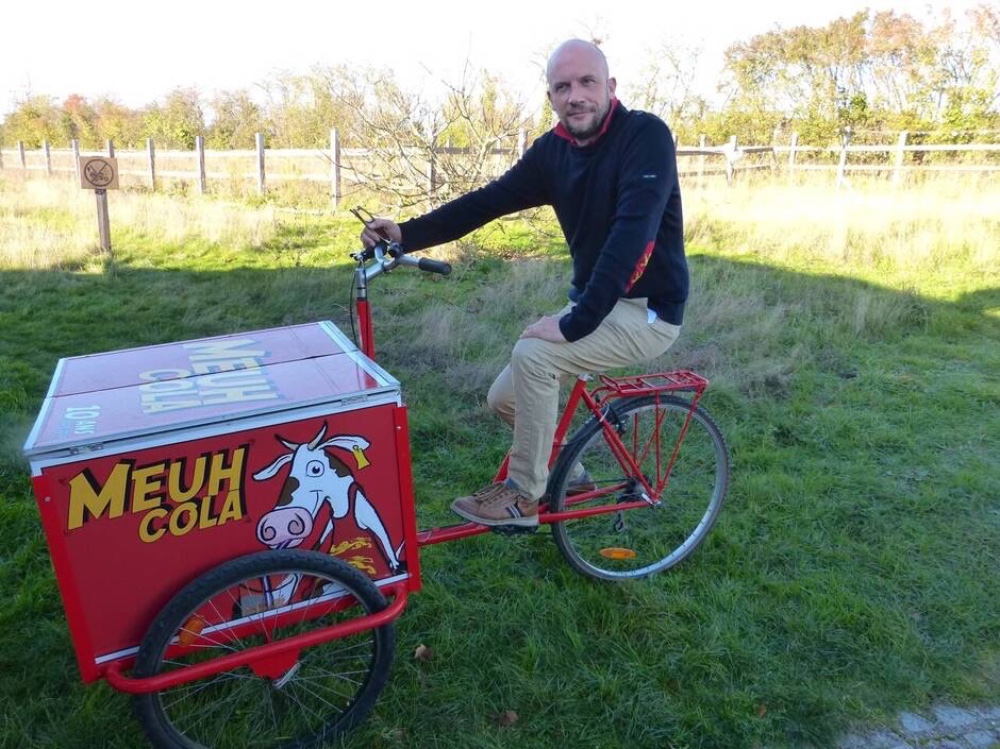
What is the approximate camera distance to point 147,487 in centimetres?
A: 182

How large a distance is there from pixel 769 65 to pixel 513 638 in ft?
84.5

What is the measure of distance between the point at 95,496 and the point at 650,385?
2058 millimetres

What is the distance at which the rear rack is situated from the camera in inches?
116

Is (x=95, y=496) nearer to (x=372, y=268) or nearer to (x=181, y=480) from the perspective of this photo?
(x=181, y=480)

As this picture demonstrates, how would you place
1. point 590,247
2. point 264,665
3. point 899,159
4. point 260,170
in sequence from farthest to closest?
1. point 899,159
2. point 260,170
3. point 590,247
4. point 264,665

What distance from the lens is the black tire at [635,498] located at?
2.98 metres

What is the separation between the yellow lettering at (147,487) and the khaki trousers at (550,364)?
124cm

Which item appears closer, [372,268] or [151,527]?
[151,527]

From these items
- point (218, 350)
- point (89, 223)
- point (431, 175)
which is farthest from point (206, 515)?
point (89, 223)

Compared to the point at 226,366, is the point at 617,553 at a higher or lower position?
lower

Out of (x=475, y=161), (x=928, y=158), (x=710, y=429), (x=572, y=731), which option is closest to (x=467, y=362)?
(x=710, y=429)

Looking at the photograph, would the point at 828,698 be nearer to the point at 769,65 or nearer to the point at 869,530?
the point at 869,530

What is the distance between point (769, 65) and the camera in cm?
2414

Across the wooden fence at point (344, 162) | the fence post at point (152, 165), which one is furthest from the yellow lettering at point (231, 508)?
the fence post at point (152, 165)
